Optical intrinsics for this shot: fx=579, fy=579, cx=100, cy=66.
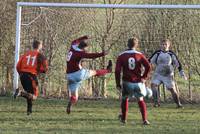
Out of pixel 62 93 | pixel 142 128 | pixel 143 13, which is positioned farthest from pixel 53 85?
pixel 142 128

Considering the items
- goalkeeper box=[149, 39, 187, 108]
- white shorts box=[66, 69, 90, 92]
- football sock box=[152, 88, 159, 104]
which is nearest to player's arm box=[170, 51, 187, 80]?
goalkeeper box=[149, 39, 187, 108]

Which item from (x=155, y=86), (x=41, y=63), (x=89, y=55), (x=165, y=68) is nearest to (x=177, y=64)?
(x=165, y=68)

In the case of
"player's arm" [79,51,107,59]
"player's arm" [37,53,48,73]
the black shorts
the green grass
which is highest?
"player's arm" [79,51,107,59]

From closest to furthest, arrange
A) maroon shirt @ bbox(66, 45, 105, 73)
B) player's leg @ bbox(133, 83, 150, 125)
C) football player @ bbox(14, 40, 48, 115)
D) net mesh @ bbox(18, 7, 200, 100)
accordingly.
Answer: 1. player's leg @ bbox(133, 83, 150, 125)
2. football player @ bbox(14, 40, 48, 115)
3. maroon shirt @ bbox(66, 45, 105, 73)
4. net mesh @ bbox(18, 7, 200, 100)

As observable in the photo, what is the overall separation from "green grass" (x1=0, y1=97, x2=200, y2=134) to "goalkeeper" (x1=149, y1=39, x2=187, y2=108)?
1.47ft

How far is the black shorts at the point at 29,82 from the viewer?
13.3 meters

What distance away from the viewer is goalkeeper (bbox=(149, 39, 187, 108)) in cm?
1512

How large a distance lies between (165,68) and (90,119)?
10.2ft

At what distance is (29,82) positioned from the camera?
43.8 feet

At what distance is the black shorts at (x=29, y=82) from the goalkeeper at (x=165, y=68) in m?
3.42

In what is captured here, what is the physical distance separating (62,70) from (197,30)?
4170 mm

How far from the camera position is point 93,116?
44.6 ft

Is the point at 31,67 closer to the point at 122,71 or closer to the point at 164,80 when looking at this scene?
the point at 122,71

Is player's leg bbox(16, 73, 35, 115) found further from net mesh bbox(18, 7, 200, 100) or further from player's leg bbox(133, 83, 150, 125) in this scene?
net mesh bbox(18, 7, 200, 100)
